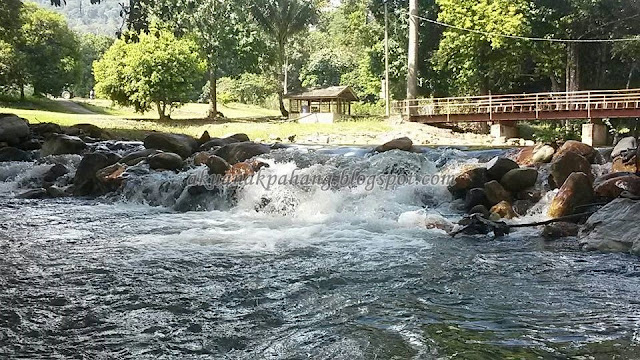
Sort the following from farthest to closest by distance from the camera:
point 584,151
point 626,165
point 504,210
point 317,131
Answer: point 317,131 → point 584,151 → point 626,165 → point 504,210

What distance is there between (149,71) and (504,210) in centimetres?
2823

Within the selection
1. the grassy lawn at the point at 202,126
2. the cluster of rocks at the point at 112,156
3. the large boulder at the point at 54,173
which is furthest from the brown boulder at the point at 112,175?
the grassy lawn at the point at 202,126

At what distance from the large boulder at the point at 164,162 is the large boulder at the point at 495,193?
728 centimetres

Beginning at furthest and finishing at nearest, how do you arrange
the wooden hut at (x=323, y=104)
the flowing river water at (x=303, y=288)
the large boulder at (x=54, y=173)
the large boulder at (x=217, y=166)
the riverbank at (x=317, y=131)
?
the wooden hut at (x=323, y=104) → the riverbank at (x=317, y=131) → the large boulder at (x=54, y=173) → the large boulder at (x=217, y=166) → the flowing river water at (x=303, y=288)

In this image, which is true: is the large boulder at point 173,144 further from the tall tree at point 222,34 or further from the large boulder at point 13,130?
the tall tree at point 222,34

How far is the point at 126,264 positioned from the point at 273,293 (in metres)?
2.08

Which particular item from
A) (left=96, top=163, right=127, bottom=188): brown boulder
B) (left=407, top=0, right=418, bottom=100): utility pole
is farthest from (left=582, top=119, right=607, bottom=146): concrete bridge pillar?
(left=96, top=163, right=127, bottom=188): brown boulder

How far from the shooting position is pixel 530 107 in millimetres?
26250

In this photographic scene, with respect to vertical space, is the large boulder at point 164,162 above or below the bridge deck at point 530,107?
below

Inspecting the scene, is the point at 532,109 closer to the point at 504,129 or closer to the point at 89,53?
the point at 504,129

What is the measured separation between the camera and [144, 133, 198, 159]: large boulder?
15.4 meters

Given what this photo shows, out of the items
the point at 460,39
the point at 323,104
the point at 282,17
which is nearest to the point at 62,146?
the point at 460,39

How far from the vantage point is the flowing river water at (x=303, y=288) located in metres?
4.23

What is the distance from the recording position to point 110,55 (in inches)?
1366
